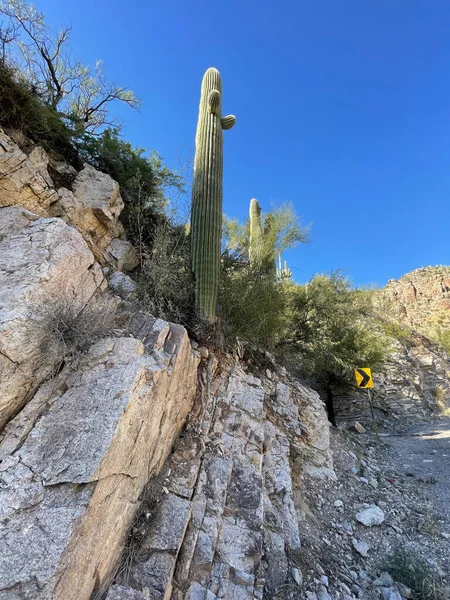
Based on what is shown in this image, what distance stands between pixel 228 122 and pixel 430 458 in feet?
22.8

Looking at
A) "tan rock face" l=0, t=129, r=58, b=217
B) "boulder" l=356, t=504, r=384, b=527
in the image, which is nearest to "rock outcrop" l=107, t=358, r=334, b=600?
"boulder" l=356, t=504, r=384, b=527

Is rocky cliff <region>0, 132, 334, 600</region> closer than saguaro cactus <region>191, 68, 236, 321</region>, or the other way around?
rocky cliff <region>0, 132, 334, 600</region>

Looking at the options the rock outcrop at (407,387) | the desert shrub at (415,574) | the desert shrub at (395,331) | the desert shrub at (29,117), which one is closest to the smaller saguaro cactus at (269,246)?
the desert shrub at (29,117)

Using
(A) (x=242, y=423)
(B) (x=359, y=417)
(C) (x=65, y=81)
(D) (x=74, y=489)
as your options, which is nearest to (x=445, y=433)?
(B) (x=359, y=417)

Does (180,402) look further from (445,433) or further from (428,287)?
(428,287)

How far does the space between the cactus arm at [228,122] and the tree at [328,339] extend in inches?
163

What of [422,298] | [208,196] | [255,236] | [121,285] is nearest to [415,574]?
[121,285]

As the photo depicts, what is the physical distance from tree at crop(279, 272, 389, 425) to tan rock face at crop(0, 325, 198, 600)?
567 centimetres

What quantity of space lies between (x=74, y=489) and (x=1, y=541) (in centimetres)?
33

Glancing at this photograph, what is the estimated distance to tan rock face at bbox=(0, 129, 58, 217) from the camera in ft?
10.6

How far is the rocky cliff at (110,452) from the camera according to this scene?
59.6 inches

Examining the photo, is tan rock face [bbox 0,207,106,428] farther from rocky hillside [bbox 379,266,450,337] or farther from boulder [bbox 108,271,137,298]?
rocky hillside [bbox 379,266,450,337]

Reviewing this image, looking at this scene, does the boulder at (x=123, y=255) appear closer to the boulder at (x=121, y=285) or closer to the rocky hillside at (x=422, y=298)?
the boulder at (x=121, y=285)

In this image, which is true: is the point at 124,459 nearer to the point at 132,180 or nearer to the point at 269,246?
the point at 132,180
